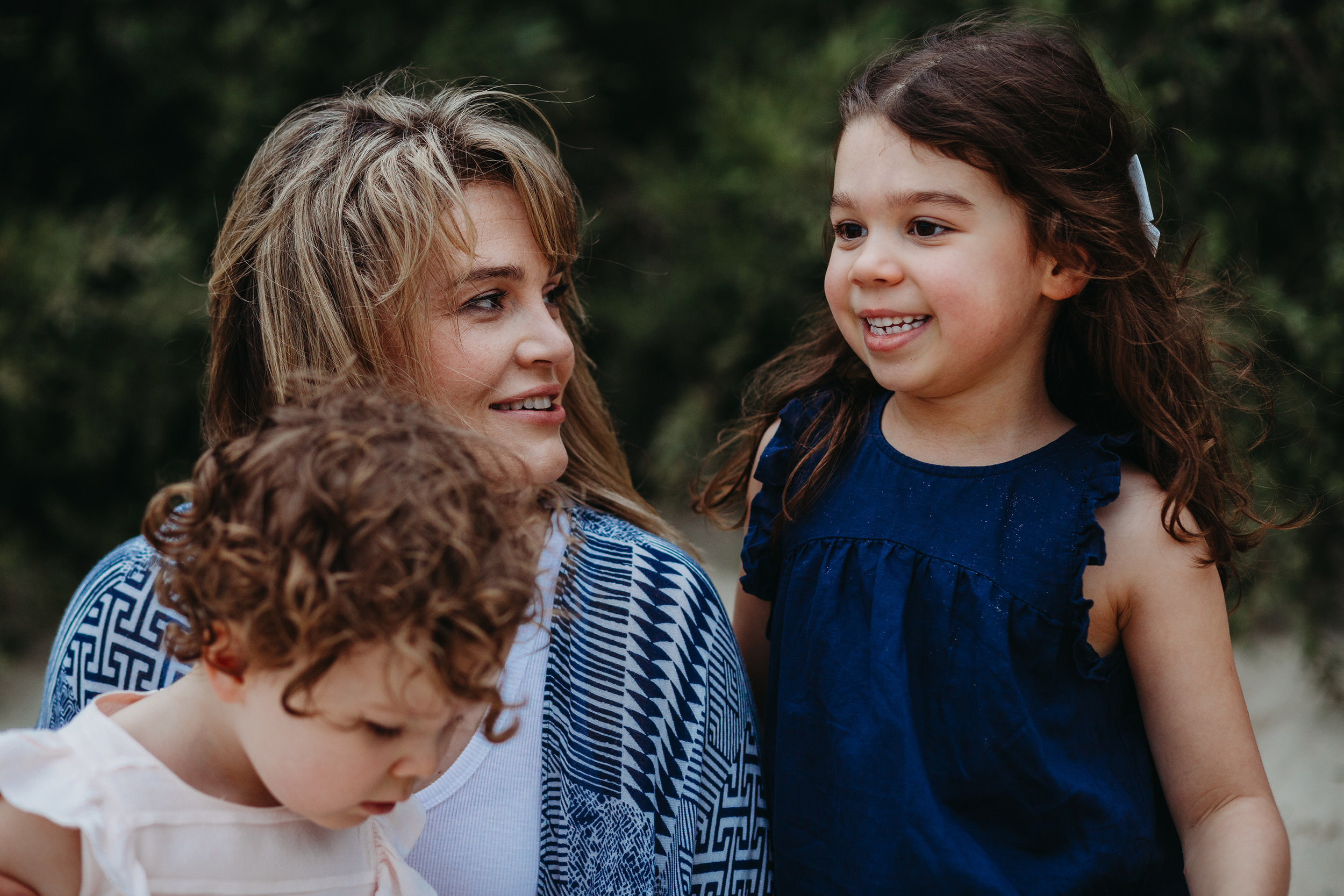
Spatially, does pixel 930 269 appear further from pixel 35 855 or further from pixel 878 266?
pixel 35 855

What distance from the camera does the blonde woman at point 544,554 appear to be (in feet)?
5.05

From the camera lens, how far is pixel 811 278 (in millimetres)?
3838

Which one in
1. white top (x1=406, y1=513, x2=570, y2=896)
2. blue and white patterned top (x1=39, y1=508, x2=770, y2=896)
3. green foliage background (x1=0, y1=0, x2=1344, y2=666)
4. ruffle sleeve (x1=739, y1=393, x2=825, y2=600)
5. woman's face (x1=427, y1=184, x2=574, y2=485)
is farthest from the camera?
green foliage background (x1=0, y1=0, x2=1344, y2=666)

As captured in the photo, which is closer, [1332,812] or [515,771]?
[515,771]

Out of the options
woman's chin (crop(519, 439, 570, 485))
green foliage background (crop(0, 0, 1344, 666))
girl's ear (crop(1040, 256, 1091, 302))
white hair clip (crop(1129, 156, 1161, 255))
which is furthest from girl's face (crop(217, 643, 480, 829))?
green foliage background (crop(0, 0, 1344, 666))

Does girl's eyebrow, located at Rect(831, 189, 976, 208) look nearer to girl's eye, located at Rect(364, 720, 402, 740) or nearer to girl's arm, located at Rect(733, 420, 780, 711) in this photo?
girl's arm, located at Rect(733, 420, 780, 711)

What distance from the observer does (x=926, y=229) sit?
1562 mm

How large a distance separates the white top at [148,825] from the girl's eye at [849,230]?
3.34ft

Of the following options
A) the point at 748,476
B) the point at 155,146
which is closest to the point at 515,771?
the point at 748,476

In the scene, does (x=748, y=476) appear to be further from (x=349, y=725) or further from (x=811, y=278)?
(x=811, y=278)

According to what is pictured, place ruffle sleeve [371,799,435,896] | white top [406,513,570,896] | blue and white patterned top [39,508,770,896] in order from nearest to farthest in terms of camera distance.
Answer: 1. ruffle sleeve [371,799,435,896]
2. white top [406,513,570,896]
3. blue and white patterned top [39,508,770,896]

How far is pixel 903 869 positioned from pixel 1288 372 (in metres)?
2.12

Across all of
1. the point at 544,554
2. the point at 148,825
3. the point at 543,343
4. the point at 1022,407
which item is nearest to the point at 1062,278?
the point at 1022,407

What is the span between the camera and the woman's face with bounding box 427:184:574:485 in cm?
164
